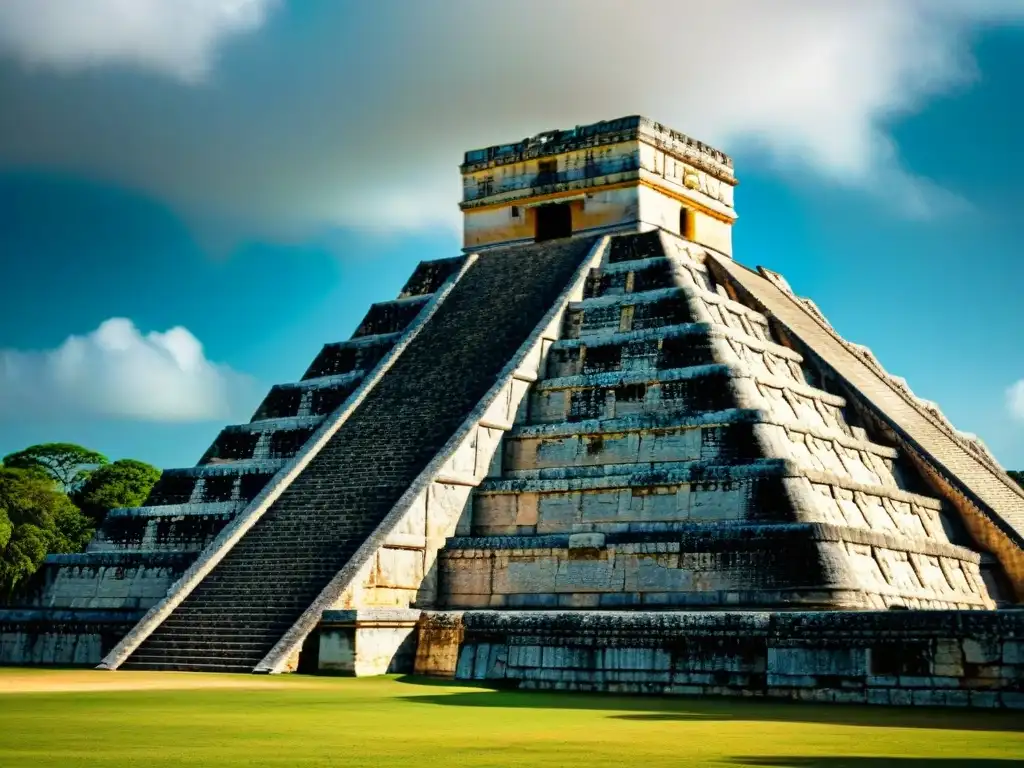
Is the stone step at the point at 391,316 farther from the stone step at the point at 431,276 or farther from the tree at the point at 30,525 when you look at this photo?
the tree at the point at 30,525

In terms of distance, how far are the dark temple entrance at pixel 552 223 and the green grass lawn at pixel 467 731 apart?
14.1 m

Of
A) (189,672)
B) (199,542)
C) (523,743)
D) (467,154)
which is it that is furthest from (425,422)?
(523,743)

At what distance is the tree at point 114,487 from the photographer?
165 ft

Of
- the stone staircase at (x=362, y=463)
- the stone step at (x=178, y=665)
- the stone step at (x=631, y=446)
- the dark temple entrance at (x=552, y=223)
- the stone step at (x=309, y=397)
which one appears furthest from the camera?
the dark temple entrance at (x=552, y=223)

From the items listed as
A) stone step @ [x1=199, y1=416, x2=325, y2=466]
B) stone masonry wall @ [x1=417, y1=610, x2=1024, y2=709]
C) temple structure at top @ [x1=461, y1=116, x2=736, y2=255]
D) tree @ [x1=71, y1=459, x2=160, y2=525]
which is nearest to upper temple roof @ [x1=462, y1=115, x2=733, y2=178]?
temple structure at top @ [x1=461, y1=116, x2=736, y2=255]

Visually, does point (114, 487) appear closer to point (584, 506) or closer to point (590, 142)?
point (590, 142)

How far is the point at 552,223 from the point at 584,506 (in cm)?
886

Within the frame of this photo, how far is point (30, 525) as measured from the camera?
40.0m

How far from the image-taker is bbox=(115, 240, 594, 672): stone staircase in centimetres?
1831

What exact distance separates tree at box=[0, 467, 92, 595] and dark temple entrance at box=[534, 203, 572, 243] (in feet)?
58.9

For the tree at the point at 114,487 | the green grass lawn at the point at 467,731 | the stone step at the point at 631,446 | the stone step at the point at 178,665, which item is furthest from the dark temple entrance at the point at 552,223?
the tree at the point at 114,487

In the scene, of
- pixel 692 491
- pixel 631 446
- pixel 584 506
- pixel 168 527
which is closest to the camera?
pixel 692 491

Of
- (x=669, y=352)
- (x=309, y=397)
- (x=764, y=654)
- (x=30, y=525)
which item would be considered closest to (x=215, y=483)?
(x=309, y=397)

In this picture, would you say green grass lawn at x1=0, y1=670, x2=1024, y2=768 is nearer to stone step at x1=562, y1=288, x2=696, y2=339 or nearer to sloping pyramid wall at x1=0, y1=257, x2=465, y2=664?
sloping pyramid wall at x1=0, y1=257, x2=465, y2=664
